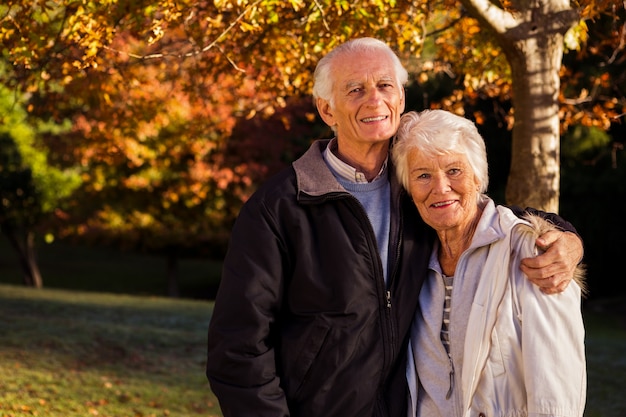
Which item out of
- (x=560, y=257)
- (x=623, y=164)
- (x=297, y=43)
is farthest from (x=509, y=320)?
(x=623, y=164)

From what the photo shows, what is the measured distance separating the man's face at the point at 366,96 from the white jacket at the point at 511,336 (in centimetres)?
49

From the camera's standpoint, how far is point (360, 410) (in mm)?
2932

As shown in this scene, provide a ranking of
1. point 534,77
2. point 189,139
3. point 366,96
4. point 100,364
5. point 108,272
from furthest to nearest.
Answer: point 108,272 < point 100,364 < point 189,139 < point 534,77 < point 366,96

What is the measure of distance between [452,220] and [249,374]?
0.86m

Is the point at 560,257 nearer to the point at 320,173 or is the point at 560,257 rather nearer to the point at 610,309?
the point at 320,173

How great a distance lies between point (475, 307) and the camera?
284 centimetres

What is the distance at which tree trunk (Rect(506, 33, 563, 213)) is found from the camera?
5.11 m

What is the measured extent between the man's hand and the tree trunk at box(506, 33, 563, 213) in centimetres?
239

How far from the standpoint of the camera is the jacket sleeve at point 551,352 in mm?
2771

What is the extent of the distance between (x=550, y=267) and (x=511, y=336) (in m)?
0.26

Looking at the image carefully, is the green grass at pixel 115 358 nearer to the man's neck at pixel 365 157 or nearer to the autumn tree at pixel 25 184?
the man's neck at pixel 365 157

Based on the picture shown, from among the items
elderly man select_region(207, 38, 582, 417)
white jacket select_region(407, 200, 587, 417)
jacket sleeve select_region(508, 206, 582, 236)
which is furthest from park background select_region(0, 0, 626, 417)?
white jacket select_region(407, 200, 587, 417)

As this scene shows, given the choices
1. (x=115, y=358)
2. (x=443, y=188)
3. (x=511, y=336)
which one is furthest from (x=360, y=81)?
(x=115, y=358)

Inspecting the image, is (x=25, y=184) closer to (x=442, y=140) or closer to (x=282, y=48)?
(x=282, y=48)
